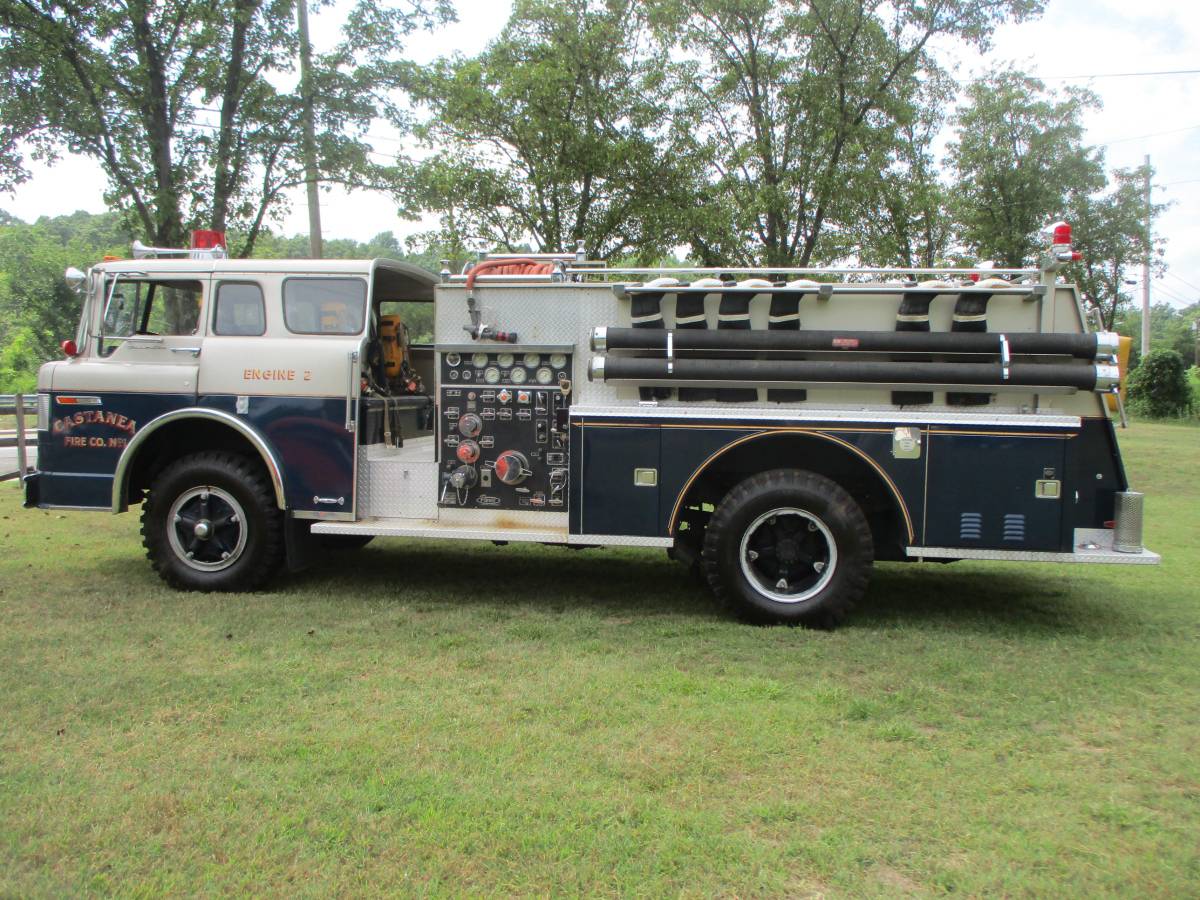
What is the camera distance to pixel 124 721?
173 inches

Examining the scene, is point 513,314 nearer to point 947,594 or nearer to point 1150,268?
point 947,594

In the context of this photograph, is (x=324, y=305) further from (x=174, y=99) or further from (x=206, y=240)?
(x=174, y=99)

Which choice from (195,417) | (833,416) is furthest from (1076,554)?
(195,417)

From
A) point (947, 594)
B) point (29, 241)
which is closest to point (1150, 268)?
point (947, 594)

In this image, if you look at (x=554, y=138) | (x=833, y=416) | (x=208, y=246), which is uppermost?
(x=554, y=138)

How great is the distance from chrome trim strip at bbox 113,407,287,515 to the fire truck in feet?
0.07

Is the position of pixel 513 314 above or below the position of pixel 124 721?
above

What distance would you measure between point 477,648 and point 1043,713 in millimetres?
3096

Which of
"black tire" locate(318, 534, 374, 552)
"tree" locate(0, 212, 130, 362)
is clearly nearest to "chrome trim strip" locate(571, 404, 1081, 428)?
"black tire" locate(318, 534, 374, 552)

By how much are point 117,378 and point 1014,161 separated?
21.1m

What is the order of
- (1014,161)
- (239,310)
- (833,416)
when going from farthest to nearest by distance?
(1014,161) → (239,310) → (833,416)

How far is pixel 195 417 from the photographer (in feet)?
22.5

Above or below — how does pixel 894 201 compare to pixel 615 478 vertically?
above

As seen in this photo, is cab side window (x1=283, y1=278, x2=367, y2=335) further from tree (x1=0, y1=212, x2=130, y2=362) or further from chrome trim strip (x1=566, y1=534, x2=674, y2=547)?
tree (x1=0, y1=212, x2=130, y2=362)
